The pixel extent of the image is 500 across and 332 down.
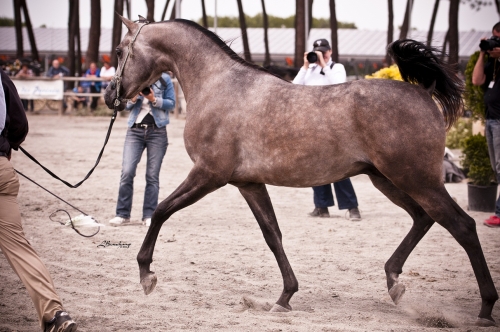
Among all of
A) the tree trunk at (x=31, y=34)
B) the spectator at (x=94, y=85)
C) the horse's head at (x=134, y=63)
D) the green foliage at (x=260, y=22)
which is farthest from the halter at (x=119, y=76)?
the green foliage at (x=260, y=22)

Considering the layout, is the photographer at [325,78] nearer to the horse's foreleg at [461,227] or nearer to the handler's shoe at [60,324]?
the horse's foreleg at [461,227]

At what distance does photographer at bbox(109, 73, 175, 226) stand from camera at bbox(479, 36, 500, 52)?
3885mm

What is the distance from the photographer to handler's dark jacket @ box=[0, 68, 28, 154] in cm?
446

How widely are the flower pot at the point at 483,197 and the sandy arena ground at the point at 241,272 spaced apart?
0.23 meters

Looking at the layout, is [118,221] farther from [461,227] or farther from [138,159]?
[461,227]

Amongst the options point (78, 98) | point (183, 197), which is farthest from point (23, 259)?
point (78, 98)

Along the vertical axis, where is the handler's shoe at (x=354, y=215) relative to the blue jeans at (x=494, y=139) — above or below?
below

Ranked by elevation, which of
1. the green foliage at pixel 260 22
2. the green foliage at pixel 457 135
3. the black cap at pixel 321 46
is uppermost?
the black cap at pixel 321 46

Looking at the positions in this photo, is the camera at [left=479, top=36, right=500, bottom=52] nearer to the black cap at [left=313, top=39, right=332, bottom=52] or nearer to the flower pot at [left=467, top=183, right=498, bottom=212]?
the black cap at [left=313, top=39, right=332, bottom=52]

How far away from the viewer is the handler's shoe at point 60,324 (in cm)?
→ 426

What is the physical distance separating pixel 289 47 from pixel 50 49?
21.1 m

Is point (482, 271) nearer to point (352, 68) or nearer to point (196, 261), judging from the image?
point (196, 261)

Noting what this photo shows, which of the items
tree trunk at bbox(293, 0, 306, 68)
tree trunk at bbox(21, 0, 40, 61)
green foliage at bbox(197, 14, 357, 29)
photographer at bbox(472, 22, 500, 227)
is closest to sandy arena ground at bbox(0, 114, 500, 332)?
photographer at bbox(472, 22, 500, 227)

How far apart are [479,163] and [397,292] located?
5.32 metres
